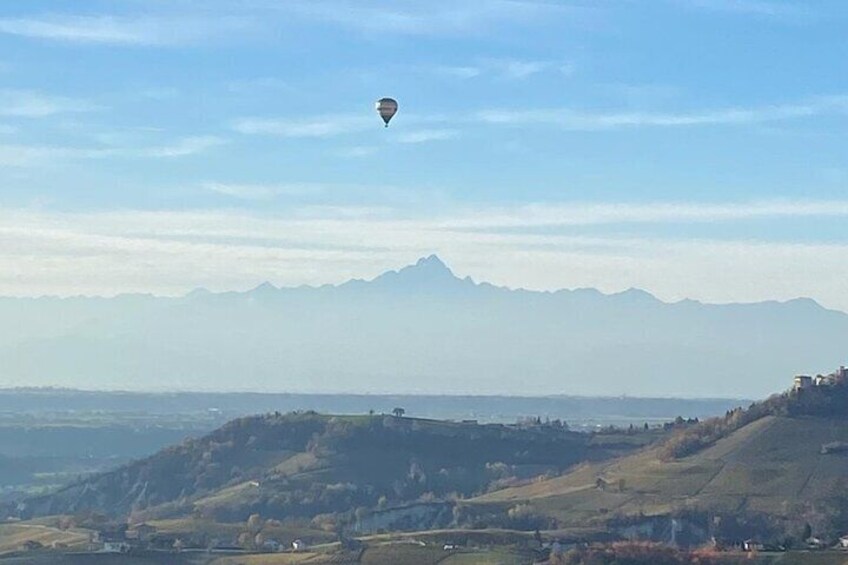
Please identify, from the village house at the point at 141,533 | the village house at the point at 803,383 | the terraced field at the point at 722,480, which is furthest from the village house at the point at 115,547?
the village house at the point at 803,383

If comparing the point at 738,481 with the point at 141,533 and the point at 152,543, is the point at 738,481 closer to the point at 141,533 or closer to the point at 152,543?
the point at 141,533

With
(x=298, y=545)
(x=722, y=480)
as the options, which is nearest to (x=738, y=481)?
(x=722, y=480)

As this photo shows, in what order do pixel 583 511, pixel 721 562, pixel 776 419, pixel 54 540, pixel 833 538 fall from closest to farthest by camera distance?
pixel 721 562 → pixel 833 538 → pixel 54 540 → pixel 583 511 → pixel 776 419

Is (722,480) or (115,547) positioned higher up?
(722,480)

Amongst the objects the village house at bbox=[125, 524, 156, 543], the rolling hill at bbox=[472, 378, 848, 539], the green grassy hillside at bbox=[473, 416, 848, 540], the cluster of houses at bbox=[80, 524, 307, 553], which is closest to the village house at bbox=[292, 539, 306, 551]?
the cluster of houses at bbox=[80, 524, 307, 553]

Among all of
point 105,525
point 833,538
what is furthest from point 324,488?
point 833,538

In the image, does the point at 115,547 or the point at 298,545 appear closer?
the point at 115,547

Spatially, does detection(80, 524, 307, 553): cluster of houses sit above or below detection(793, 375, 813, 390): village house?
below

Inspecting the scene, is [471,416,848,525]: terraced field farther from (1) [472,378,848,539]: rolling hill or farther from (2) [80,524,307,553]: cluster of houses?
(2) [80,524,307,553]: cluster of houses

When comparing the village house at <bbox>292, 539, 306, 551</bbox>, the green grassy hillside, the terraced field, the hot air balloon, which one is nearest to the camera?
the hot air balloon

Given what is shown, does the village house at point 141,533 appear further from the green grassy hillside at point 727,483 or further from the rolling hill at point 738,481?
the green grassy hillside at point 727,483

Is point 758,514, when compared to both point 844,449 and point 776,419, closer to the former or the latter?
point 844,449
